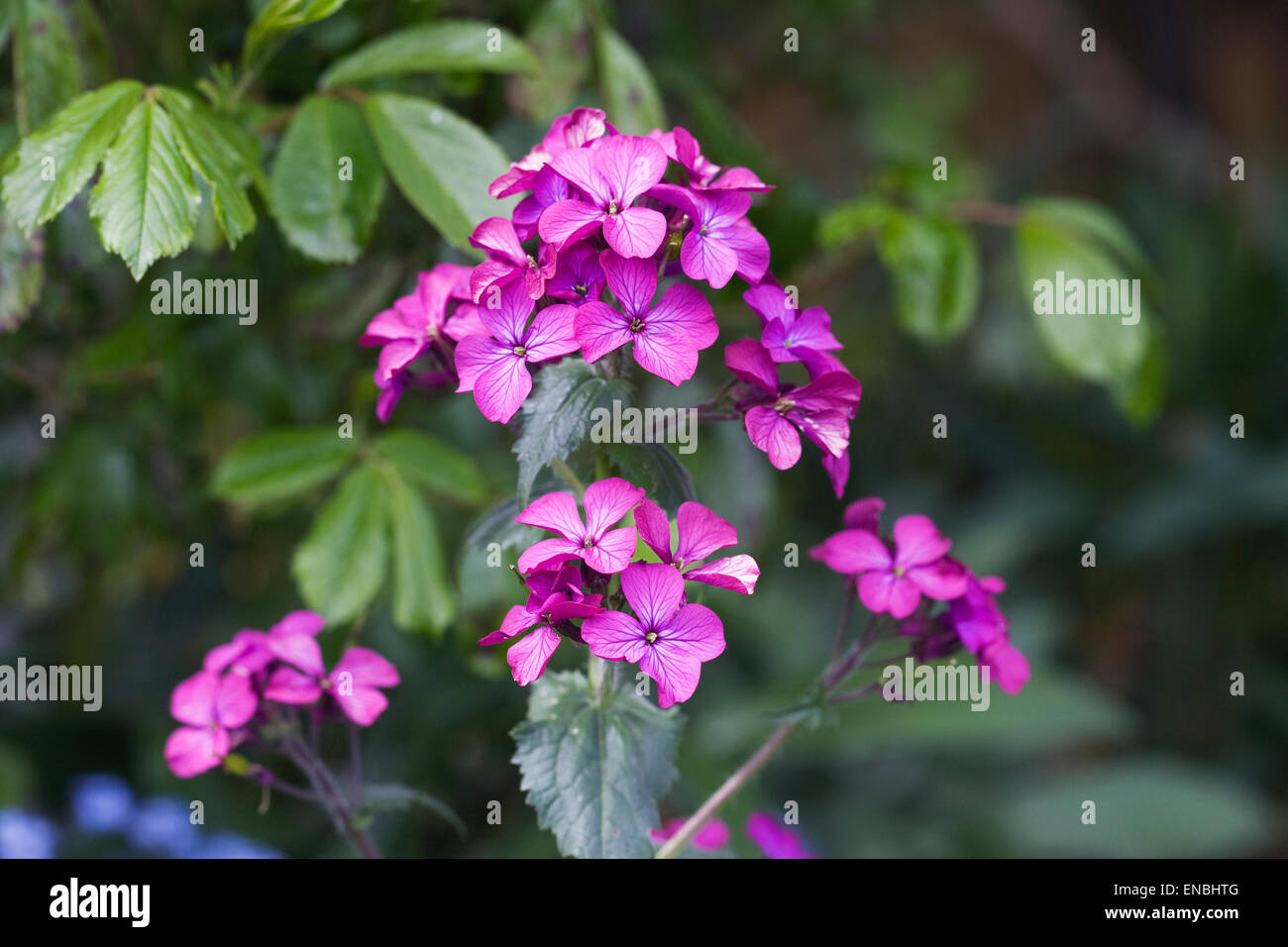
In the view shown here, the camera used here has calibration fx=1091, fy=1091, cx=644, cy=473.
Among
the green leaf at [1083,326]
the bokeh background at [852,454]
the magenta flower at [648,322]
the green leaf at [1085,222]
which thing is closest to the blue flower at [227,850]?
the bokeh background at [852,454]

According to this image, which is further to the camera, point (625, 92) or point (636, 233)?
point (625, 92)

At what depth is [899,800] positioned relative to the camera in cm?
224

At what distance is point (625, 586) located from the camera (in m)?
0.62

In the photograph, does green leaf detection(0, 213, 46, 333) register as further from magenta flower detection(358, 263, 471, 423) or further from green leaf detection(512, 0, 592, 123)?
green leaf detection(512, 0, 592, 123)

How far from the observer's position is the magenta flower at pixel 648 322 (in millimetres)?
626

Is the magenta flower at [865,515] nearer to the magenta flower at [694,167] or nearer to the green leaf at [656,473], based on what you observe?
the green leaf at [656,473]

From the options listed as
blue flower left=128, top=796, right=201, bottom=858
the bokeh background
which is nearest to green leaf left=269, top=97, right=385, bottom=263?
the bokeh background

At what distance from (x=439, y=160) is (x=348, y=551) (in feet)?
1.16

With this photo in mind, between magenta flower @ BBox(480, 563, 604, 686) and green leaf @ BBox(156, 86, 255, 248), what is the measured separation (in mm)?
336

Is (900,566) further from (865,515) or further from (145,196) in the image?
(145,196)

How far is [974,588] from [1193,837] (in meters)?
1.51

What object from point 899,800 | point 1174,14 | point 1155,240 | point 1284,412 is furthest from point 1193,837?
point 1174,14

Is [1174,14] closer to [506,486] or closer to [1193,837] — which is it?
[1193,837]

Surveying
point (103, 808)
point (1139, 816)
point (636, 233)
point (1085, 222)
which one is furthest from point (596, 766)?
point (1139, 816)
